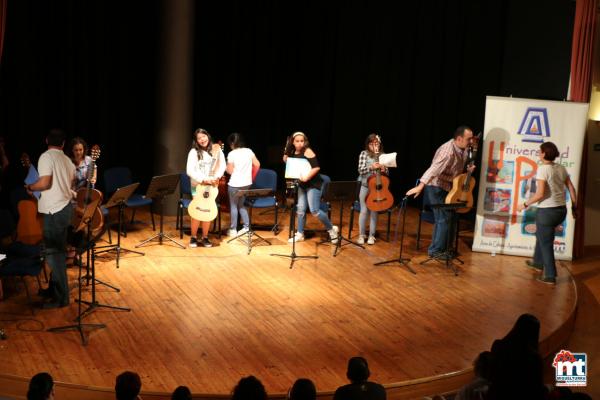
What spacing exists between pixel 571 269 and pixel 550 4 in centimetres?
340

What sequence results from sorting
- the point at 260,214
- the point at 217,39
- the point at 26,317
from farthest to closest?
the point at 217,39 < the point at 260,214 < the point at 26,317

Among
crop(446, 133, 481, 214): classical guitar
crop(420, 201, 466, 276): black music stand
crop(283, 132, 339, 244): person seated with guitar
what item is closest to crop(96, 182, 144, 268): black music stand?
crop(283, 132, 339, 244): person seated with guitar

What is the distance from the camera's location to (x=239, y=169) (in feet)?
29.3

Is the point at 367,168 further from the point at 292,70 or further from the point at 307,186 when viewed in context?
the point at 292,70

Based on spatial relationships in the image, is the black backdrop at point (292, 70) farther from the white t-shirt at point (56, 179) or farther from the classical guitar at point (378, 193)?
the white t-shirt at point (56, 179)

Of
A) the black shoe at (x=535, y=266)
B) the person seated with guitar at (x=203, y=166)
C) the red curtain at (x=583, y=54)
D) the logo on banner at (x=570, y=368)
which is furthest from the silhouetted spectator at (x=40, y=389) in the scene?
the red curtain at (x=583, y=54)

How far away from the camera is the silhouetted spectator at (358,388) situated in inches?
163

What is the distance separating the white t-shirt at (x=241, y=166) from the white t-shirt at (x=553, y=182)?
3.28 meters

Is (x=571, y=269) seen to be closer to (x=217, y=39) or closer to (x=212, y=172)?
(x=212, y=172)

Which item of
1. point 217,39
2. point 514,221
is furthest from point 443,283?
point 217,39

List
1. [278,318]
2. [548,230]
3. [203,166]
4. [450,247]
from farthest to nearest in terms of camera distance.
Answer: [450,247], [203,166], [548,230], [278,318]

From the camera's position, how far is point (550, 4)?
965cm

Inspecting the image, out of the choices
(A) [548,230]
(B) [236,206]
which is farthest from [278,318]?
(A) [548,230]

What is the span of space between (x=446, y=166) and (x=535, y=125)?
1155 mm
